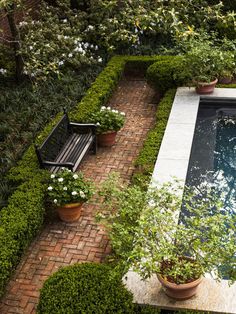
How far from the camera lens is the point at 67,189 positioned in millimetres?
6695

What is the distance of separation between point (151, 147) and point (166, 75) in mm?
2870

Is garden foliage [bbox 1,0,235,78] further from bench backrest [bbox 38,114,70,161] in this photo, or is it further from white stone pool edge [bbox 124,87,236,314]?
bench backrest [bbox 38,114,70,161]

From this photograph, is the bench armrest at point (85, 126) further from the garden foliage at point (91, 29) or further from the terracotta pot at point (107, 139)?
the garden foliage at point (91, 29)

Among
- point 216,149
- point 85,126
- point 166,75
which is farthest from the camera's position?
point 166,75

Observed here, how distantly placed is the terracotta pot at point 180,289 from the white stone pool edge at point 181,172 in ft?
0.27

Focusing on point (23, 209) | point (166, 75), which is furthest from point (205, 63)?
point (23, 209)

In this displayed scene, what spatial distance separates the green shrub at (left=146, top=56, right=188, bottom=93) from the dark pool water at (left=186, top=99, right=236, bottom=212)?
85 centimetres

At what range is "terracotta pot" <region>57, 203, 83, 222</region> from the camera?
6727 mm

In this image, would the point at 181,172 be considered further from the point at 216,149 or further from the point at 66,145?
the point at 66,145

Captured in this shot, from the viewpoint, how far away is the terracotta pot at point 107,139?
874cm

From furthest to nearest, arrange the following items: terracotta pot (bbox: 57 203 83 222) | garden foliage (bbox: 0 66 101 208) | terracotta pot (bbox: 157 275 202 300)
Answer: garden foliage (bbox: 0 66 101 208)
terracotta pot (bbox: 57 203 83 222)
terracotta pot (bbox: 157 275 202 300)

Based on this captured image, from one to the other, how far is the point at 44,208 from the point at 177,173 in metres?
2.36

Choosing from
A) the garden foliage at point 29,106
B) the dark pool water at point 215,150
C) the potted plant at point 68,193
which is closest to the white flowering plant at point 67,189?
the potted plant at point 68,193

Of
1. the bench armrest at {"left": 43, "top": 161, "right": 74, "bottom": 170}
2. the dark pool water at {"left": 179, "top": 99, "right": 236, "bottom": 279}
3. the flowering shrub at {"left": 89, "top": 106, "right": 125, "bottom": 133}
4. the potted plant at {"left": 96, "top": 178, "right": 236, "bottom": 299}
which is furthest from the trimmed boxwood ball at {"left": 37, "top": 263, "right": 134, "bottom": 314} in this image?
the flowering shrub at {"left": 89, "top": 106, "right": 125, "bottom": 133}
